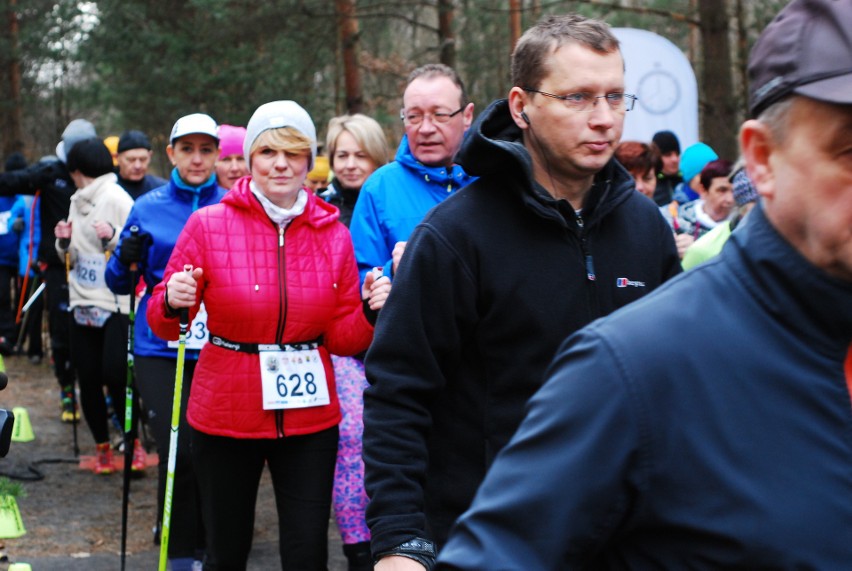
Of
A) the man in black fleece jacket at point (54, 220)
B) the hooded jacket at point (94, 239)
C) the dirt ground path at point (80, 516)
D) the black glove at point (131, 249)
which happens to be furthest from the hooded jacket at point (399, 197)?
the man in black fleece jacket at point (54, 220)

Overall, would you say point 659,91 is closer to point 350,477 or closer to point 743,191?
point 743,191

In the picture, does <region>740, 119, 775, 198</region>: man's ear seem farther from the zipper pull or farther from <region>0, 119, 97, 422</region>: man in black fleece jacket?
<region>0, 119, 97, 422</region>: man in black fleece jacket

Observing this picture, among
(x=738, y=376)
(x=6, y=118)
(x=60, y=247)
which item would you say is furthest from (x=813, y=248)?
(x=6, y=118)

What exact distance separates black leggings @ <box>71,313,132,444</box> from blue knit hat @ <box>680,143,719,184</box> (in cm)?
440

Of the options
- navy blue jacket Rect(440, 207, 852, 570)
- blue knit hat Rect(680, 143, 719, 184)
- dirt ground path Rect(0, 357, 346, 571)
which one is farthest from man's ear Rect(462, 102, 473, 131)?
blue knit hat Rect(680, 143, 719, 184)

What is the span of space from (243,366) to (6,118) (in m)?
27.3

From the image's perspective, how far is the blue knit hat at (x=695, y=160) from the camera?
9359 millimetres

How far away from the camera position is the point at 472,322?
3.02 meters

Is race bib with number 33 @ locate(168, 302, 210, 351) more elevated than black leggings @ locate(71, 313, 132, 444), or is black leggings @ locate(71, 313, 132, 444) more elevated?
race bib with number 33 @ locate(168, 302, 210, 351)

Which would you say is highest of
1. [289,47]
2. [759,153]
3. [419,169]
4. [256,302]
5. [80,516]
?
[289,47]

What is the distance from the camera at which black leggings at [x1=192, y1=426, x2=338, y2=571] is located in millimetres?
4648

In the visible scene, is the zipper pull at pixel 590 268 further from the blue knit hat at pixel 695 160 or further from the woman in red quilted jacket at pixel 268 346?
the blue knit hat at pixel 695 160

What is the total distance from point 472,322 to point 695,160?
6.77 metres

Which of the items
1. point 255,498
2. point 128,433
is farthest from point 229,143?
point 255,498
